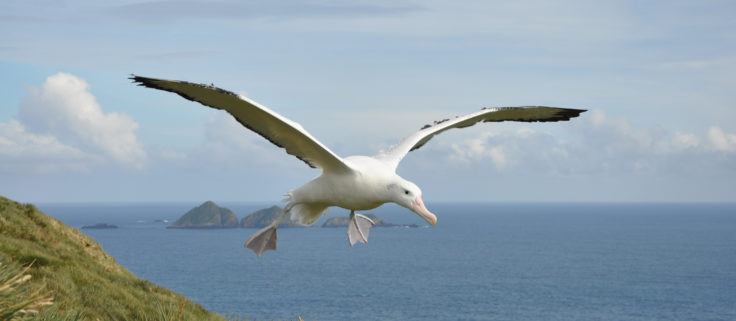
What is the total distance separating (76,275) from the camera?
14.8m

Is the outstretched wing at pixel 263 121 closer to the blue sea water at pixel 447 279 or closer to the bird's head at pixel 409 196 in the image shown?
the bird's head at pixel 409 196

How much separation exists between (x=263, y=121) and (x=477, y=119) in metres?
4.45

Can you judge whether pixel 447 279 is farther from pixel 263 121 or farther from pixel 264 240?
pixel 263 121

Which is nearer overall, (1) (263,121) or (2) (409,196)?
(2) (409,196)

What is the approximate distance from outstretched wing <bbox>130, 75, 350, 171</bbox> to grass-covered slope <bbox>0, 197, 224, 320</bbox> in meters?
2.70

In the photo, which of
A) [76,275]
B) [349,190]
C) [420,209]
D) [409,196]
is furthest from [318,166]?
[76,275]

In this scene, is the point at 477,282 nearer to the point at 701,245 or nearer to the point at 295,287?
the point at 295,287

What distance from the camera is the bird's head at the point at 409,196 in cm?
859

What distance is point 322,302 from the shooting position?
113 metres

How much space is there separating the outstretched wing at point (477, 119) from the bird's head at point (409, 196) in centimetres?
131

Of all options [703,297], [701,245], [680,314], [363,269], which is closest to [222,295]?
[363,269]

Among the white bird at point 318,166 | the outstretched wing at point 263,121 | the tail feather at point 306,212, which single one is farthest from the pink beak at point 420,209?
the tail feather at point 306,212

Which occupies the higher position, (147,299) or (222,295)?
(147,299)

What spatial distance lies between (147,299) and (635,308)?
11657cm
